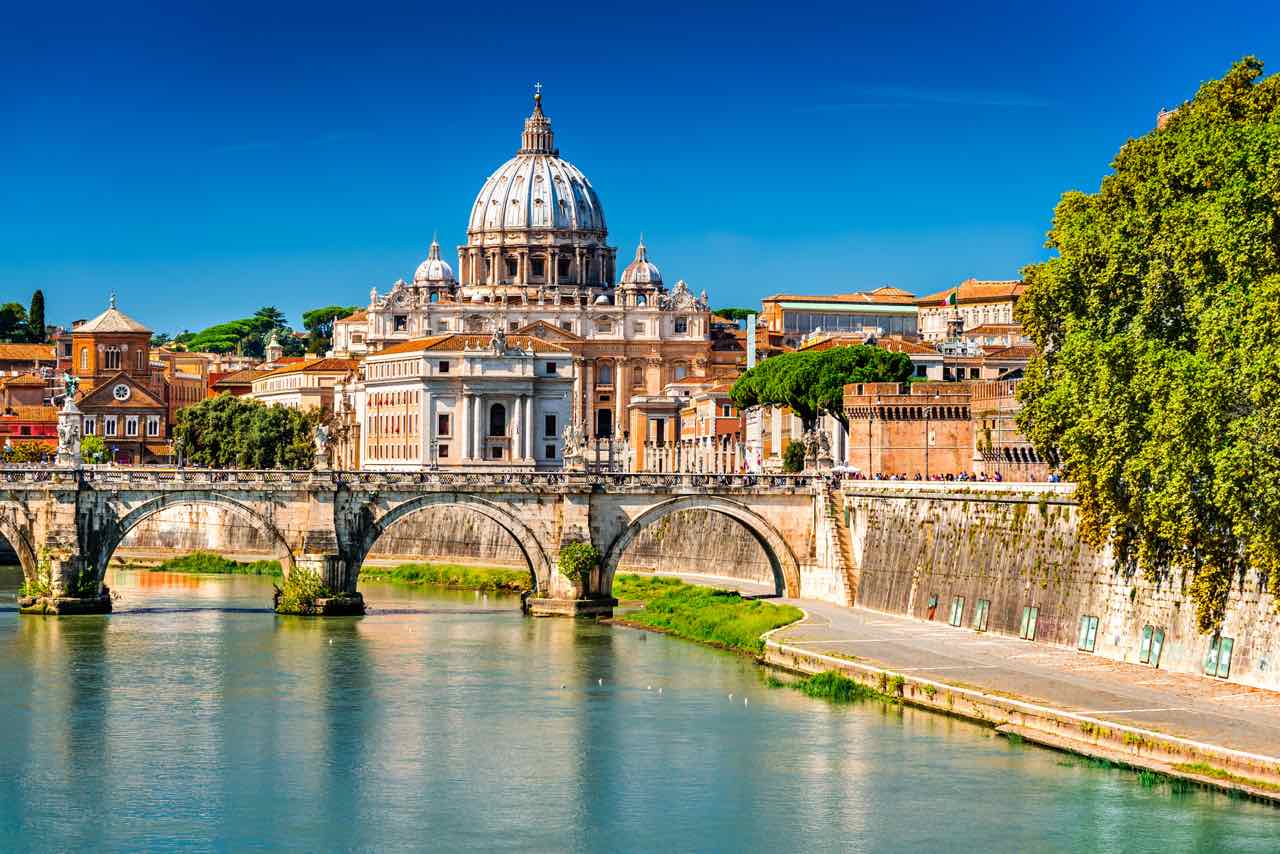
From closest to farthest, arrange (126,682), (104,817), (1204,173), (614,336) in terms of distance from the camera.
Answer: (104,817) < (1204,173) < (126,682) < (614,336)

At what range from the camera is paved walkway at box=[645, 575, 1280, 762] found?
35.1 m

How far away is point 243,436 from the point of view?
111188mm

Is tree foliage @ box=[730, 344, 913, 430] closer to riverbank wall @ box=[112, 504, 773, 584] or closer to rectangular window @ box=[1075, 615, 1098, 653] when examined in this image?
riverbank wall @ box=[112, 504, 773, 584]

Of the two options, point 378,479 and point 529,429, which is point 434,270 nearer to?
point 529,429

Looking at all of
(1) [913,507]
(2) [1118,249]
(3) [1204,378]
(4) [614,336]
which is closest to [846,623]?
(1) [913,507]

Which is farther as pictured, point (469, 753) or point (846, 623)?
point (846, 623)

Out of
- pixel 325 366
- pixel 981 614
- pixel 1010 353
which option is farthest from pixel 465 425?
pixel 981 614

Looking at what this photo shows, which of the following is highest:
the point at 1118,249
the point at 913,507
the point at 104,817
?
the point at 1118,249

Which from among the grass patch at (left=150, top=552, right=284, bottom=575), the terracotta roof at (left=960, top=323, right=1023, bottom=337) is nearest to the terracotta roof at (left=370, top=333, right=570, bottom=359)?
the terracotta roof at (left=960, top=323, right=1023, bottom=337)

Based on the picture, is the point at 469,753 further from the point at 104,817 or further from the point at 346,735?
the point at 104,817

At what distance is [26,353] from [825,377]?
7580 cm

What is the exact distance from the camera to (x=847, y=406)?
3022 inches

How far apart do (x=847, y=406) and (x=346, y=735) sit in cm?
3889

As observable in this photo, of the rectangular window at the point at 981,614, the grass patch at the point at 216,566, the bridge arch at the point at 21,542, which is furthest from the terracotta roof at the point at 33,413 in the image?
the rectangular window at the point at 981,614
